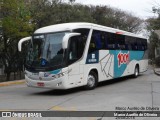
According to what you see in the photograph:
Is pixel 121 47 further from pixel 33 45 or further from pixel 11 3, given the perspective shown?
pixel 11 3

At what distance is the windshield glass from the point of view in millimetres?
14961

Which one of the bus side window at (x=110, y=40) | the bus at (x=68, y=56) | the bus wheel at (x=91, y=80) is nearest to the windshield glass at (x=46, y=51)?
the bus at (x=68, y=56)

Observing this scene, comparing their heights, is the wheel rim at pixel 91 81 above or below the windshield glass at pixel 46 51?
below

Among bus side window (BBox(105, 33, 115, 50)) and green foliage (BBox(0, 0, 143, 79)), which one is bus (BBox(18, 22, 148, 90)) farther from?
green foliage (BBox(0, 0, 143, 79))

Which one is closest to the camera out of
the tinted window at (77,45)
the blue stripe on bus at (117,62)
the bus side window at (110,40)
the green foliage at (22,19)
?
the tinted window at (77,45)

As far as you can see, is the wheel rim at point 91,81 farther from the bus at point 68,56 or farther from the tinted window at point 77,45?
the tinted window at point 77,45

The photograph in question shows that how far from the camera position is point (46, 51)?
1521cm

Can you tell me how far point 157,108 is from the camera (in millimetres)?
11258

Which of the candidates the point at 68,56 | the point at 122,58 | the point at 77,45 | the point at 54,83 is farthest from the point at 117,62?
the point at 54,83

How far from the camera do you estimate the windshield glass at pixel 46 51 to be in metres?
15.0

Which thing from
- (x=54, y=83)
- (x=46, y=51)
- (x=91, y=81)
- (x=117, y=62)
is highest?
(x=46, y=51)

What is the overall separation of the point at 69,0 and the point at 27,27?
1791 cm

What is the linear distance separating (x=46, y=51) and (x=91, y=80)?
3.09 m

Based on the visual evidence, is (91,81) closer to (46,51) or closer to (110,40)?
(46,51)
